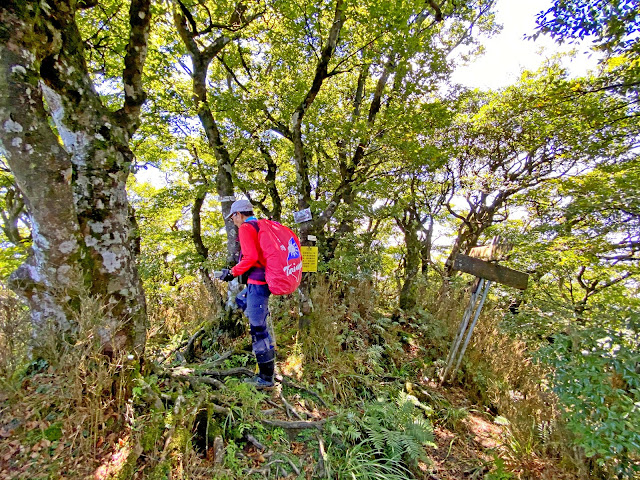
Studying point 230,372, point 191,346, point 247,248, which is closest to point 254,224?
point 247,248

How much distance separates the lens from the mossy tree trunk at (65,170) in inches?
71.7

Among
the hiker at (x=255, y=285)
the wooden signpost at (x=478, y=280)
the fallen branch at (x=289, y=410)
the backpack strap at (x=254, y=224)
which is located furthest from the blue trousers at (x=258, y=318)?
the wooden signpost at (x=478, y=280)

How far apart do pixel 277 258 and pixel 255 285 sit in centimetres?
43

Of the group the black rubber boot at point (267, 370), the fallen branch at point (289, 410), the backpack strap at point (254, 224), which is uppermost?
the backpack strap at point (254, 224)

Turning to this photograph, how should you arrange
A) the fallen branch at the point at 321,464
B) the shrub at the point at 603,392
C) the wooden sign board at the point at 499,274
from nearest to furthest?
the shrub at the point at 603,392 < the fallen branch at the point at 321,464 < the wooden sign board at the point at 499,274

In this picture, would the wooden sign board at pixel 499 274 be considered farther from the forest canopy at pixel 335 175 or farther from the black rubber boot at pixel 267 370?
the black rubber boot at pixel 267 370

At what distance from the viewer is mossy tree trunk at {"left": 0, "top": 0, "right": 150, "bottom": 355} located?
1.82 metres

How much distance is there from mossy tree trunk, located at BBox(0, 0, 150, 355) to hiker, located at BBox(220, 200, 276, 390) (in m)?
1.00

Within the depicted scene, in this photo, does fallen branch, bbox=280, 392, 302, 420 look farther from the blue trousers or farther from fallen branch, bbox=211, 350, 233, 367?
fallen branch, bbox=211, 350, 233, 367

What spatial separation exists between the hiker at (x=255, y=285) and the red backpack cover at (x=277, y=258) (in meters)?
0.11

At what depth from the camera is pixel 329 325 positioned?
443cm

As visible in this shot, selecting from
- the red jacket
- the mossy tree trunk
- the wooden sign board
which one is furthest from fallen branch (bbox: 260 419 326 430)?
the wooden sign board

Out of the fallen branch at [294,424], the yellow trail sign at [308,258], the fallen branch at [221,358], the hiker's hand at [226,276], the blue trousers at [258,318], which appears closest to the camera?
the fallen branch at [294,424]

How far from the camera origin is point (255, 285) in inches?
123
